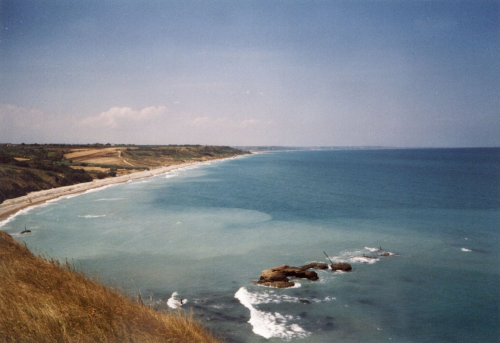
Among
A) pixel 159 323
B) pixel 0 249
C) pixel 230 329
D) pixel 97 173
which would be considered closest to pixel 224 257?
pixel 230 329

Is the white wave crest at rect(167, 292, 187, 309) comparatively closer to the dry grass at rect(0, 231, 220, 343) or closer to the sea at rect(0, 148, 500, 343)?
the sea at rect(0, 148, 500, 343)

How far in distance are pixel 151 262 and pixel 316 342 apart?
13.2 meters

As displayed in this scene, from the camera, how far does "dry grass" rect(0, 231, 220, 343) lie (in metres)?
6.43

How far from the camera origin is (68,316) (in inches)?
273

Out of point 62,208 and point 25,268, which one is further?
point 62,208

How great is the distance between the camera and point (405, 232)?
29.8 meters

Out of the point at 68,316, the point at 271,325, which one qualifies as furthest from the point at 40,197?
the point at 68,316

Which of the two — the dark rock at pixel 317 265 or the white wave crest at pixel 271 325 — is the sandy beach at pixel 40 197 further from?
the dark rock at pixel 317 265

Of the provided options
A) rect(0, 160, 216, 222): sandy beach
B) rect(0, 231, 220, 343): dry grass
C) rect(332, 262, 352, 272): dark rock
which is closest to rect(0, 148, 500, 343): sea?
rect(332, 262, 352, 272): dark rock

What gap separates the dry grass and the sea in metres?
5.17

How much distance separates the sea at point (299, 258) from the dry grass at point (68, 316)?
17.0ft

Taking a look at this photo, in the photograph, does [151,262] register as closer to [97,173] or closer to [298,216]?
[298,216]

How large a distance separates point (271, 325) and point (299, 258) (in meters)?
9.11

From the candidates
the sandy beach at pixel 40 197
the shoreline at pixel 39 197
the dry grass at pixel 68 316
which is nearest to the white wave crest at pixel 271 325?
the dry grass at pixel 68 316
